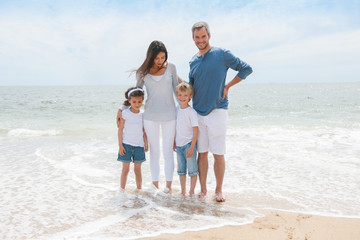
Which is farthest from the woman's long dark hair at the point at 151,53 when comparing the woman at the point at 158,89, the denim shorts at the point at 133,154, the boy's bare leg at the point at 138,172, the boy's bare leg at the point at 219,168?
the boy's bare leg at the point at 219,168

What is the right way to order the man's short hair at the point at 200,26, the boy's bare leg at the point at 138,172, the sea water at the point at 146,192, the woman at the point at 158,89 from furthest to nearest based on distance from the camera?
the boy's bare leg at the point at 138,172 < the woman at the point at 158,89 < the man's short hair at the point at 200,26 < the sea water at the point at 146,192

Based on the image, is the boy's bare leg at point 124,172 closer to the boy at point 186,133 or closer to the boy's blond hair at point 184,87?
the boy at point 186,133

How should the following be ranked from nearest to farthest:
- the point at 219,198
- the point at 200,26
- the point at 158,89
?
the point at 200,26 < the point at 158,89 < the point at 219,198

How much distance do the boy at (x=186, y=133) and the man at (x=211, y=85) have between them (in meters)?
0.13

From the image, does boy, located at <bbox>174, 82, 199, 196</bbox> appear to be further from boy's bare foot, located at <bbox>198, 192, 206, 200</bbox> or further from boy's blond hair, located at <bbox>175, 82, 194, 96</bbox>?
boy's bare foot, located at <bbox>198, 192, 206, 200</bbox>

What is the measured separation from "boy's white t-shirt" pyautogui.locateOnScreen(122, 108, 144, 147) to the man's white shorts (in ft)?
2.65

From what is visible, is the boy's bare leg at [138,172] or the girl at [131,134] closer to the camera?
the girl at [131,134]

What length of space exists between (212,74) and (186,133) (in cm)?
83

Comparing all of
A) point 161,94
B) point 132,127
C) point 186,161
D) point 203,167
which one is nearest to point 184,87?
point 161,94

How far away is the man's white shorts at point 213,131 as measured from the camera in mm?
3836

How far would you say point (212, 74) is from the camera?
3.71 metres

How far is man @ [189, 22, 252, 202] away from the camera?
3.71 m

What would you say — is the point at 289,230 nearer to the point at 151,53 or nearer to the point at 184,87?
the point at 184,87

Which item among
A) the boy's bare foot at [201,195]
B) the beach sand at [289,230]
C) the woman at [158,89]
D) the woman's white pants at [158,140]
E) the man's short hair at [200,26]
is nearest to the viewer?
the beach sand at [289,230]
